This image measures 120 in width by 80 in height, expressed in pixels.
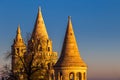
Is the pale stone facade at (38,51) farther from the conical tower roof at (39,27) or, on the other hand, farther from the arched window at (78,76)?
the arched window at (78,76)

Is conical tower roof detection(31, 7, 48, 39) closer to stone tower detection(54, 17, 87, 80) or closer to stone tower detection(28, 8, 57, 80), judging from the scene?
stone tower detection(28, 8, 57, 80)

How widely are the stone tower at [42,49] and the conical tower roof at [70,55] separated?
1.35m

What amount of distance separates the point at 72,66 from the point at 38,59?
66.9 feet

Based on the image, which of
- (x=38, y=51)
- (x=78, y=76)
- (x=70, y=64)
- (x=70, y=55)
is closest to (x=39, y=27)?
(x=70, y=55)

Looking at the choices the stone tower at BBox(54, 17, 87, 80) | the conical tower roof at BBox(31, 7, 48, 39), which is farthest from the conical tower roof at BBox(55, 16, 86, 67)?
the conical tower roof at BBox(31, 7, 48, 39)

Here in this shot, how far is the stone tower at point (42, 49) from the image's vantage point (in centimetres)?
6612

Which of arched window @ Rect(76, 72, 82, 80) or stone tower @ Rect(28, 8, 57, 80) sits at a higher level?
stone tower @ Rect(28, 8, 57, 80)

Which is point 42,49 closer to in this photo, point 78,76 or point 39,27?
point 78,76

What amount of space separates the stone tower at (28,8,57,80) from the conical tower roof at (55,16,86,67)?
135cm

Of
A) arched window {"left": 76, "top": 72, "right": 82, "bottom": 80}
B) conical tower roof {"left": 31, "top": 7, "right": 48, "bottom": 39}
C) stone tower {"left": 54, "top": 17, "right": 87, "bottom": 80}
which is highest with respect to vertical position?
conical tower roof {"left": 31, "top": 7, "right": 48, "bottom": 39}

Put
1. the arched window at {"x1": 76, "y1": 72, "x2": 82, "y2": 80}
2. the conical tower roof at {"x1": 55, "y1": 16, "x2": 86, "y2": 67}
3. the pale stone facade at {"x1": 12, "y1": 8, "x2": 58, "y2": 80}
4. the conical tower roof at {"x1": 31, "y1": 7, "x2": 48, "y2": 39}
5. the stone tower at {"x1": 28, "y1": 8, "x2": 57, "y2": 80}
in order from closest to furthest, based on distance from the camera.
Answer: the pale stone facade at {"x1": 12, "y1": 8, "x2": 58, "y2": 80}, the stone tower at {"x1": 28, "y1": 8, "x2": 57, "y2": 80}, the arched window at {"x1": 76, "y1": 72, "x2": 82, "y2": 80}, the conical tower roof at {"x1": 55, "y1": 16, "x2": 86, "y2": 67}, the conical tower roof at {"x1": 31, "y1": 7, "x2": 48, "y2": 39}

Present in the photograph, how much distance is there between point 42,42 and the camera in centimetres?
6844

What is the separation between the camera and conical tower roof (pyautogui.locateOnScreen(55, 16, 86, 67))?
86688mm

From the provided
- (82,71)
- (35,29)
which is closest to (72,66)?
(82,71)
